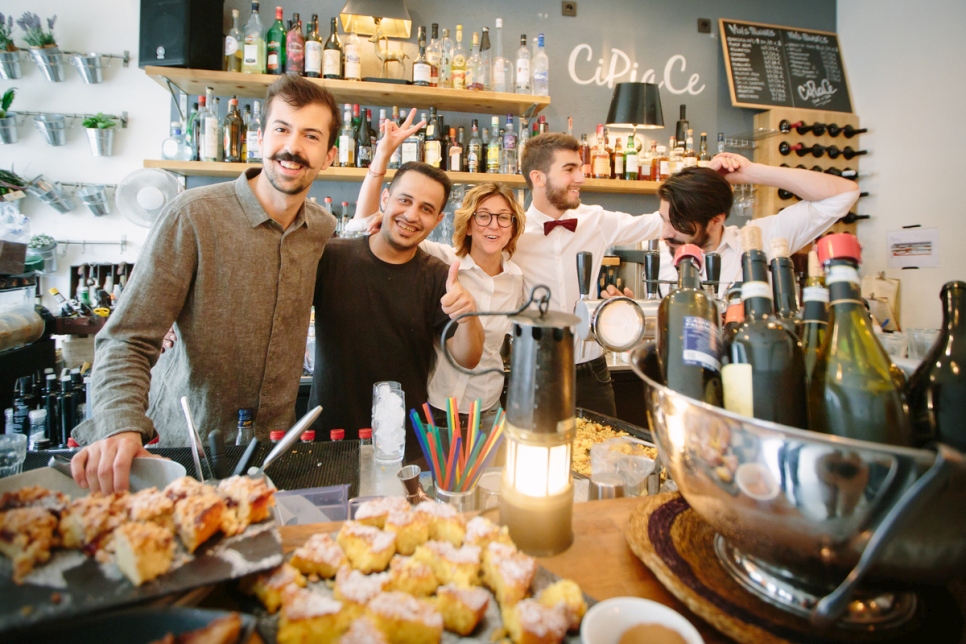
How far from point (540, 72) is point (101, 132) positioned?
258 cm

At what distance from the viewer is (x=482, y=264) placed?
2.21 meters

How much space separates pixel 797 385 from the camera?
63cm

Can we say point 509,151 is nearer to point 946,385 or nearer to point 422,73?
point 422,73

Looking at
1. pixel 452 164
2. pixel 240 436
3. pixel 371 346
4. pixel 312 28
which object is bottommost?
pixel 240 436

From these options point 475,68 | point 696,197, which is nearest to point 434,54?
point 475,68

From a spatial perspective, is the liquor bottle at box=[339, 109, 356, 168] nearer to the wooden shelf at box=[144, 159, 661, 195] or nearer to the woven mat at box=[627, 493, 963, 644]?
the wooden shelf at box=[144, 159, 661, 195]

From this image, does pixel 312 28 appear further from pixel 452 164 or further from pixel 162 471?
pixel 162 471

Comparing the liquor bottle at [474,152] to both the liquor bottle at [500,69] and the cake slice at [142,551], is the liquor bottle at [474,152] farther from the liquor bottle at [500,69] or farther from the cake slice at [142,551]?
the cake slice at [142,551]

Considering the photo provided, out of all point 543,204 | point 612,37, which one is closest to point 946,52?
point 612,37

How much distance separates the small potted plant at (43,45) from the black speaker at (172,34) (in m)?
0.63

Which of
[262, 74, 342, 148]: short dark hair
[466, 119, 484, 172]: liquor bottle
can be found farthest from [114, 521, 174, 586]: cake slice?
[466, 119, 484, 172]: liquor bottle

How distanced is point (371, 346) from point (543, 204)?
3.85ft

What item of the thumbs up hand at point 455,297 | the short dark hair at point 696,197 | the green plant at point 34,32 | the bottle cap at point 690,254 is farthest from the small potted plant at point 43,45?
the bottle cap at point 690,254

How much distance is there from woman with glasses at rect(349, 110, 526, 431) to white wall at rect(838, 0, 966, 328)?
3.01 meters
